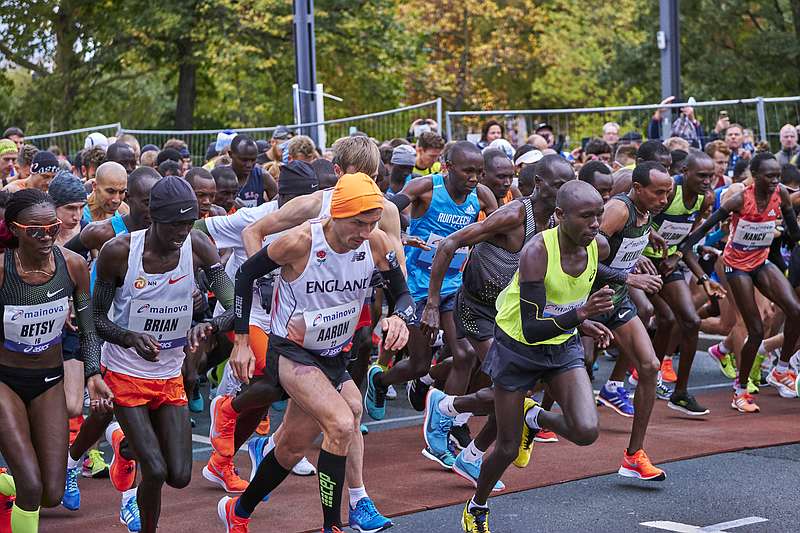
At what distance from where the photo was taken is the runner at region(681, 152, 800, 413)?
1053 centimetres

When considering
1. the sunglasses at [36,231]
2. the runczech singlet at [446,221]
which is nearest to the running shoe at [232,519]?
the sunglasses at [36,231]

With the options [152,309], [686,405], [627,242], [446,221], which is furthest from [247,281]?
[686,405]

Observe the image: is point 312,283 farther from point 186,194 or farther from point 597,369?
point 597,369

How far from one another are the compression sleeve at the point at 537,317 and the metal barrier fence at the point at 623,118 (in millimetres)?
9168

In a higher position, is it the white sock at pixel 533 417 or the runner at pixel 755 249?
the runner at pixel 755 249

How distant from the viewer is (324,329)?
6293mm

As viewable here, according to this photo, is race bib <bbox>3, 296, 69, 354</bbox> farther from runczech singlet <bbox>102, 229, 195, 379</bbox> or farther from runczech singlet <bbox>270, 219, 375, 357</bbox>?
runczech singlet <bbox>270, 219, 375, 357</bbox>

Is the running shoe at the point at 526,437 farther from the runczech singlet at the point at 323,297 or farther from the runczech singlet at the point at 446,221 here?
the runczech singlet at the point at 446,221

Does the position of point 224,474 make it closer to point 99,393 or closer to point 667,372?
point 99,393

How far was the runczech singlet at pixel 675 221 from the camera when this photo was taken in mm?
9930

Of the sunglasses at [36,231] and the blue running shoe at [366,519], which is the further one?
the blue running shoe at [366,519]

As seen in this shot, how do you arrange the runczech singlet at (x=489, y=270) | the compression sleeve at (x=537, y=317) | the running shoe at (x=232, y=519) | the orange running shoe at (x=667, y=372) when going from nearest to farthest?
the running shoe at (x=232, y=519), the compression sleeve at (x=537, y=317), the runczech singlet at (x=489, y=270), the orange running shoe at (x=667, y=372)

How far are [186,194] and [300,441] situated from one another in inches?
52.3

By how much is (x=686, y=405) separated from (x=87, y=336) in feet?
18.3
